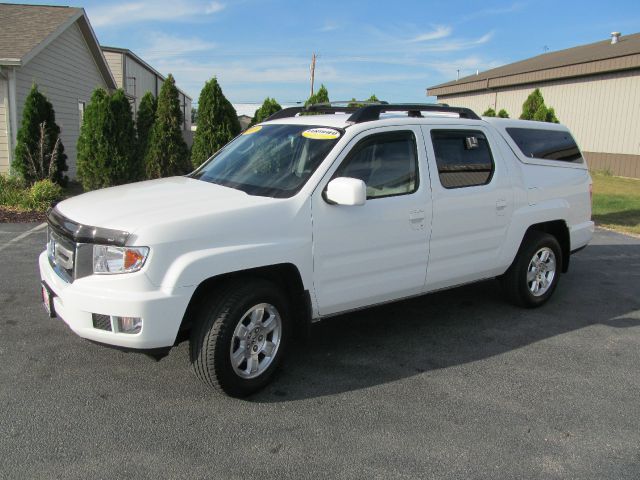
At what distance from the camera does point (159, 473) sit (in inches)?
115

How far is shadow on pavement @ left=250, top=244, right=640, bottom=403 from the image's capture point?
412 centimetres

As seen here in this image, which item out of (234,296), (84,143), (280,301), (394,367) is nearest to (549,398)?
(394,367)

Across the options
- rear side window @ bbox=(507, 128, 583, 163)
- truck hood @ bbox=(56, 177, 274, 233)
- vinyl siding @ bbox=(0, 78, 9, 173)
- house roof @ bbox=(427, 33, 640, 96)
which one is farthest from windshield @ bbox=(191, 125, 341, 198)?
house roof @ bbox=(427, 33, 640, 96)

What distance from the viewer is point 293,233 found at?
3.74 m

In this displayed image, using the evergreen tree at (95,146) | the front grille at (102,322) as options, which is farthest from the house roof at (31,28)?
the front grille at (102,322)

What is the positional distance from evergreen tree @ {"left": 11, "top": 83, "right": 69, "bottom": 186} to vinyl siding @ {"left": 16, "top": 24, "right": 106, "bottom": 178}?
5.98 feet

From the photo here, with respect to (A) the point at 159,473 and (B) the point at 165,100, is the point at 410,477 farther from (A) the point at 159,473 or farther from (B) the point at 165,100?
(B) the point at 165,100

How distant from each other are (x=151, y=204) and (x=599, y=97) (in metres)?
22.5

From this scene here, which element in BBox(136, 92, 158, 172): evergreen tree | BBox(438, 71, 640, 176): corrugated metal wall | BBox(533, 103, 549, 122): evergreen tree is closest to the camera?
BBox(136, 92, 158, 172): evergreen tree

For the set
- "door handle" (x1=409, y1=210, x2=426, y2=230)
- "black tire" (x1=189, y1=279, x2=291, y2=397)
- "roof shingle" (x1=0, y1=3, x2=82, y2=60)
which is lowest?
"black tire" (x1=189, y1=279, x2=291, y2=397)

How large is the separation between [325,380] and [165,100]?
11300mm

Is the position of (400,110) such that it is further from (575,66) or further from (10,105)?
(575,66)

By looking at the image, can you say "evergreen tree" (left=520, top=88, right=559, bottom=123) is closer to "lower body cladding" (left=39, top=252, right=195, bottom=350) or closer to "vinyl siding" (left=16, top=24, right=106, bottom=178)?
"vinyl siding" (left=16, top=24, right=106, bottom=178)

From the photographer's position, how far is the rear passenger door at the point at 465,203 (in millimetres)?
4621
